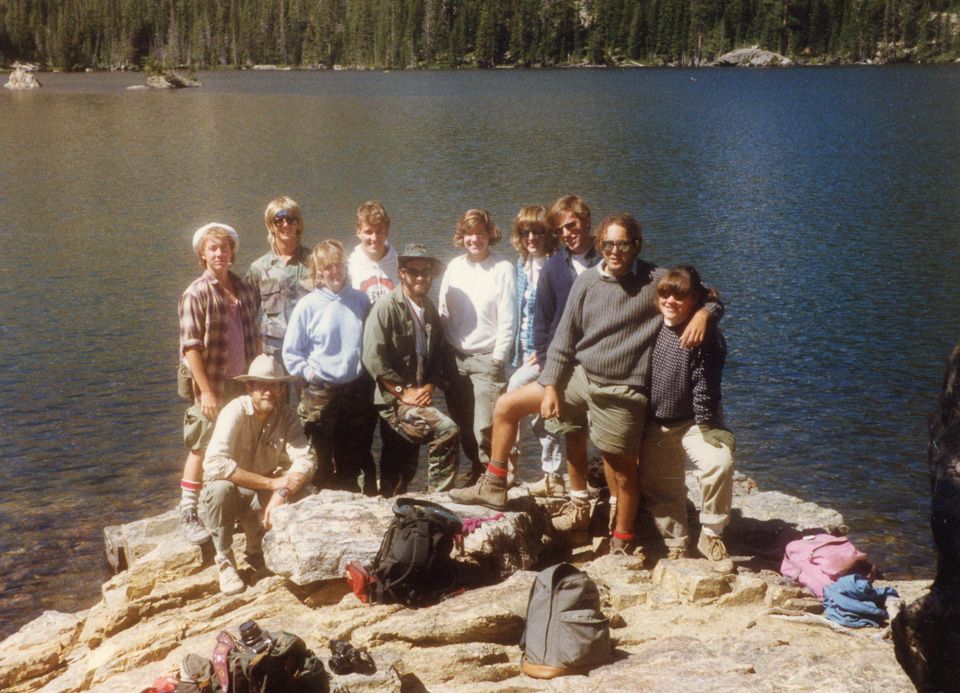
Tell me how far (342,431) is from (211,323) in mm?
1543

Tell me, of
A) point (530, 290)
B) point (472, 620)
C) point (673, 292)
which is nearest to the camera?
point (472, 620)

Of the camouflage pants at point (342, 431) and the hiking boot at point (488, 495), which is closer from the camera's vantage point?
the hiking boot at point (488, 495)

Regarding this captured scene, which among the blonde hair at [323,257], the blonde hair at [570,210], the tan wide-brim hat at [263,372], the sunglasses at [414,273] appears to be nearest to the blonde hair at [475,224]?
the sunglasses at [414,273]

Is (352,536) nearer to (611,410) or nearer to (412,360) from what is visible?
(412,360)

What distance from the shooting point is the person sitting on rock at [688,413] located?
271 inches

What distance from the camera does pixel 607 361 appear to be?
714 cm

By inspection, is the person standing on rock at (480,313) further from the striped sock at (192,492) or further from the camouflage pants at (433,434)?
the striped sock at (192,492)

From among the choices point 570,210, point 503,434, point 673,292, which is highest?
point 570,210

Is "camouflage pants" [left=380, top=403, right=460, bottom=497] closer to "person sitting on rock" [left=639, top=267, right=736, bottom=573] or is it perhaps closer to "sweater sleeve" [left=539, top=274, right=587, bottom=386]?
"sweater sleeve" [left=539, top=274, right=587, bottom=386]

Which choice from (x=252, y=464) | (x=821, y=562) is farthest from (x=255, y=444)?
(x=821, y=562)

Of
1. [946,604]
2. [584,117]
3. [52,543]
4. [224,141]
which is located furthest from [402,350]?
[584,117]

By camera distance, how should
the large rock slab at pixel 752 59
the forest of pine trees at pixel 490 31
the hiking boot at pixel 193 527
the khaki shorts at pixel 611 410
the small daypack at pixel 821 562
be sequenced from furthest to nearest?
the large rock slab at pixel 752 59
the forest of pine trees at pixel 490 31
the hiking boot at pixel 193 527
the small daypack at pixel 821 562
the khaki shorts at pixel 611 410

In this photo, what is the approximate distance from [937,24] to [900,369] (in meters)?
174

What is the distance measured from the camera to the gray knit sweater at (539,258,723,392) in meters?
7.04
